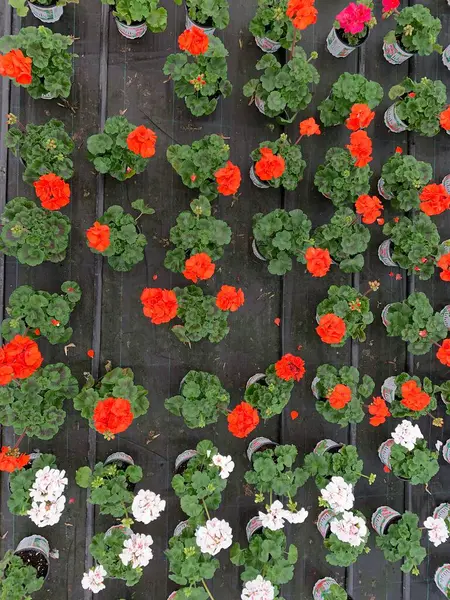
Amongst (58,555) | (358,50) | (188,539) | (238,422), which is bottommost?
(58,555)

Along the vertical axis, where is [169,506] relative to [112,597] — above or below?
above

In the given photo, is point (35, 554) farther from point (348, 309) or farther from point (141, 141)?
point (141, 141)

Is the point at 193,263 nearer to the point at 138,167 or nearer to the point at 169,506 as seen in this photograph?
the point at 138,167

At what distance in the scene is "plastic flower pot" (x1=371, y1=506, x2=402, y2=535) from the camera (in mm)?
4922

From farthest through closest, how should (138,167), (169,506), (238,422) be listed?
(169,506) → (138,167) → (238,422)

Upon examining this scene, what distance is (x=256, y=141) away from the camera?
16.6ft

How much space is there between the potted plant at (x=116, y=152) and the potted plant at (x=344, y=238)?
199cm

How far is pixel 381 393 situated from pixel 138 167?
3.78 meters

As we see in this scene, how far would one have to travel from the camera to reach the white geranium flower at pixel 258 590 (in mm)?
4195

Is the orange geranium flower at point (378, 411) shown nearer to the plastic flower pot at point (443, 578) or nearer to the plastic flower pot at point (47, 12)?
the plastic flower pot at point (443, 578)

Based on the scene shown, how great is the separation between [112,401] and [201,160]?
8.33 ft

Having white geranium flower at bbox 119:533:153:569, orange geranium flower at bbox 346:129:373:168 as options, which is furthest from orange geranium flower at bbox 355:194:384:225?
white geranium flower at bbox 119:533:153:569

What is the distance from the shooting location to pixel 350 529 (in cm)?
425

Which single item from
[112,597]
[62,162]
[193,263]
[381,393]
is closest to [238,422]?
[193,263]
